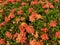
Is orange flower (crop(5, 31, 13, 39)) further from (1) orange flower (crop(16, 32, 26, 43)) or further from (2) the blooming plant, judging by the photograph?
(1) orange flower (crop(16, 32, 26, 43))

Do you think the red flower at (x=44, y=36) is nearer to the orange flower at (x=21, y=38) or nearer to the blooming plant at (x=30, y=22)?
the blooming plant at (x=30, y=22)

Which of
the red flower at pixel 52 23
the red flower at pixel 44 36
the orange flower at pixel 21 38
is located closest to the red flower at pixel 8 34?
the orange flower at pixel 21 38

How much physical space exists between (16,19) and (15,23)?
0.40 feet

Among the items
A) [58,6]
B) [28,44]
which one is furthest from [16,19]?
[58,6]

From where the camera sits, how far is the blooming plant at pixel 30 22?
4.48m

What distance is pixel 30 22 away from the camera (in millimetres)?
4906

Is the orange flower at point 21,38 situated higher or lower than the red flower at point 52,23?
lower

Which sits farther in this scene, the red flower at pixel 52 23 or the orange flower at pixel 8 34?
the red flower at pixel 52 23

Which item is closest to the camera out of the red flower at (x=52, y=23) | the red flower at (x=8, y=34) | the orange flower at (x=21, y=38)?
the orange flower at (x=21, y=38)

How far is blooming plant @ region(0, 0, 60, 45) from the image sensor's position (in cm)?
448

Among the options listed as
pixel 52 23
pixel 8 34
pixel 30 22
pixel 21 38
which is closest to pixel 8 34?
pixel 8 34

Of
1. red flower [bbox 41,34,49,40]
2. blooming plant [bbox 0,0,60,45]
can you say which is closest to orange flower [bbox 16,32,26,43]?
blooming plant [bbox 0,0,60,45]

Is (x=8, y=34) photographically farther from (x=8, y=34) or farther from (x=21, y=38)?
(x=21, y=38)

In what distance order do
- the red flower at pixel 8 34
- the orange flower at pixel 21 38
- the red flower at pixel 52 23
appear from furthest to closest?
the red flower at pixel 52 23
the red flower at pixel 8 34
the orange flower at pixel 21 38
